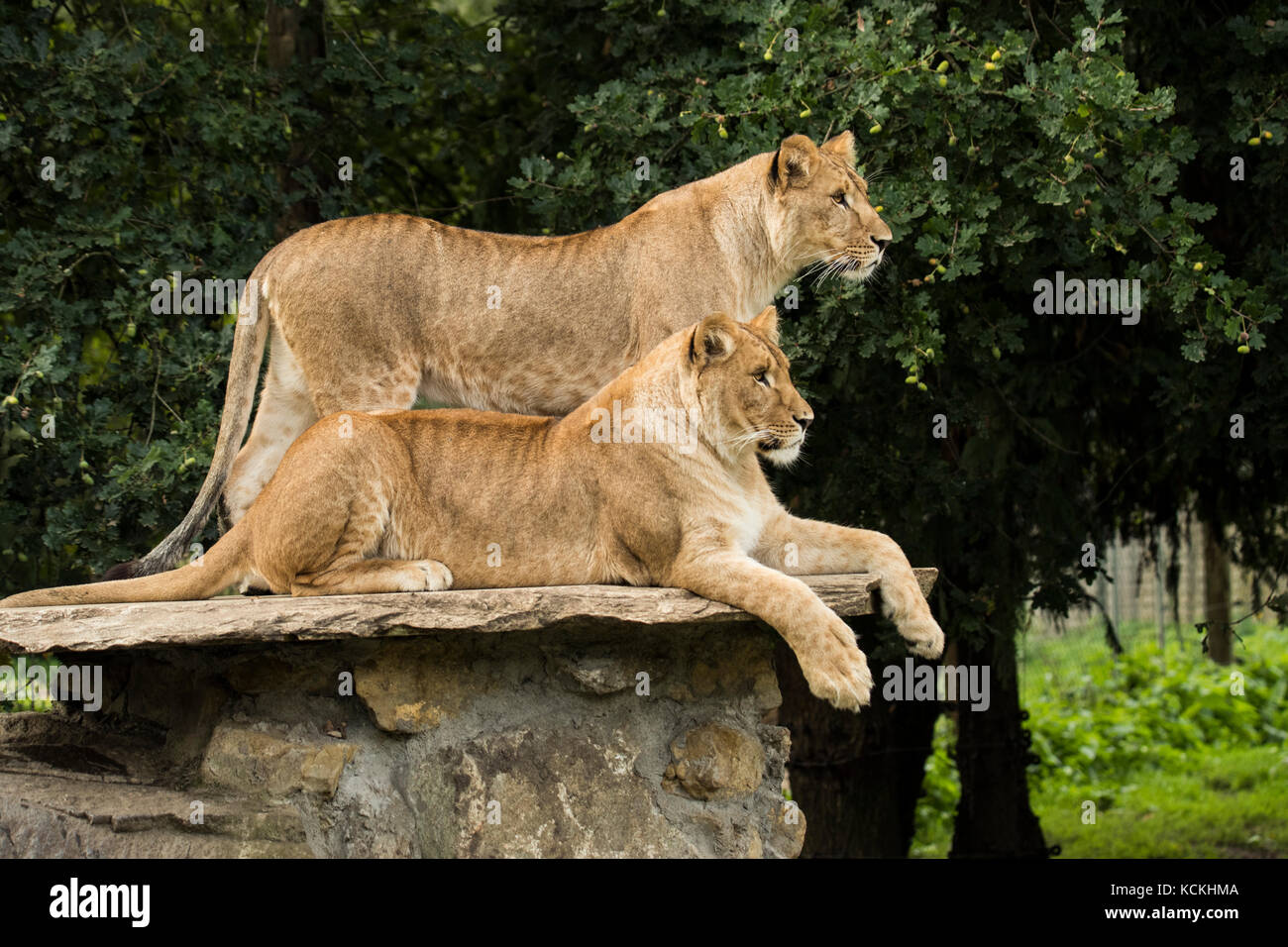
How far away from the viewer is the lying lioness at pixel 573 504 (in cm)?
482

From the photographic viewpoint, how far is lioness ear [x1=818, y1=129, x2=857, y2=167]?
233 inches

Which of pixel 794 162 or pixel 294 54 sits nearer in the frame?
pixel 794 162

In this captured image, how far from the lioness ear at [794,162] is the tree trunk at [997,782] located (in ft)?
13.9

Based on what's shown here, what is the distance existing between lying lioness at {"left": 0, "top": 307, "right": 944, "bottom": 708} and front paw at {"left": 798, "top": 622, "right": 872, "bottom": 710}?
47 cm

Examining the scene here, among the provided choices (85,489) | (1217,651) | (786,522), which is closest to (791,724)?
(786,522)

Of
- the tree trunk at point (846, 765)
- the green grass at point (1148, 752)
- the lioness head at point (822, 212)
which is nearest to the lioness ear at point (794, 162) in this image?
the lioness head at point (822, 212)

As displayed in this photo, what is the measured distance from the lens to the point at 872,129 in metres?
6.08

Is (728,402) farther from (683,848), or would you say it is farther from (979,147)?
(979,147)

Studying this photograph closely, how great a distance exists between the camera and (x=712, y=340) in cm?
479

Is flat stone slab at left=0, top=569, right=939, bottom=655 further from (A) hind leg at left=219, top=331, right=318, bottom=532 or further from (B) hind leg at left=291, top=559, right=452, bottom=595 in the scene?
(A) hind leg at left=219, top=331, right=318, bottom=532

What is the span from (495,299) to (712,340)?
128 cm

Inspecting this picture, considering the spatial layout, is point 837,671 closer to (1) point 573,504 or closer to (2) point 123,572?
(1) point 573,504

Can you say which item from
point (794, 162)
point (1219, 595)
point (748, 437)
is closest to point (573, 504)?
point (748, 437)
